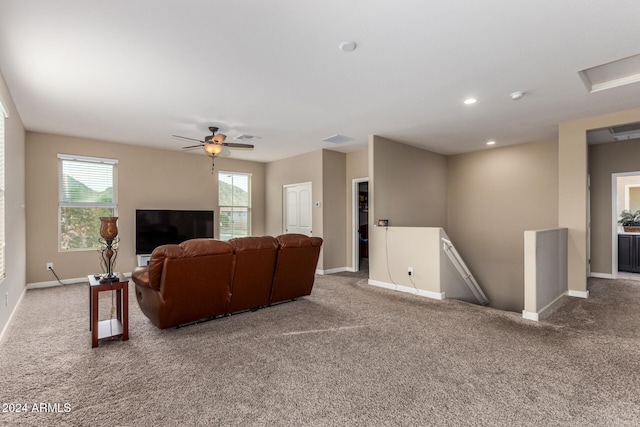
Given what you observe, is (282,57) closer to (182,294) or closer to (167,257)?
(167,257)

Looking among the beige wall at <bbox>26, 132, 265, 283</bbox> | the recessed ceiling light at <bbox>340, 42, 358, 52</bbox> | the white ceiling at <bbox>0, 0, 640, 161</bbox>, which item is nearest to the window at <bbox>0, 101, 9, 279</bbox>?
the white ceiling at <bbox>0, 0, 640, 161</bbox>

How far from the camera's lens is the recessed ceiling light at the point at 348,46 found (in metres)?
2.63

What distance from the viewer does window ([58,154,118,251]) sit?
5.66 meters

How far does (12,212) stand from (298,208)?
476 centimetres

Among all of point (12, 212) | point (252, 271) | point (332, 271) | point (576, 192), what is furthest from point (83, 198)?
point (576, 192)

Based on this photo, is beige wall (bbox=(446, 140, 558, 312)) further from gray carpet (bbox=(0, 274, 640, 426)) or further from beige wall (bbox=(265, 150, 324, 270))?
beige wall (bbox=(265, 150, 324, 270))

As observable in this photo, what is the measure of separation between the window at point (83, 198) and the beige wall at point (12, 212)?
797 mm

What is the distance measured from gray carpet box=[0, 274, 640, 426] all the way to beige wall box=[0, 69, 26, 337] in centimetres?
36

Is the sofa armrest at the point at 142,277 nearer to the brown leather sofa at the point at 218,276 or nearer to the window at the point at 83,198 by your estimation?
the brown leather sofa at the point at 218,276

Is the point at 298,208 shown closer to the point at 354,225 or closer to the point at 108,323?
the point at 354,225

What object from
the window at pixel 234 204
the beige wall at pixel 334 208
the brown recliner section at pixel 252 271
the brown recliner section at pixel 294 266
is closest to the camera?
the brown recliner section at pixel 252 271

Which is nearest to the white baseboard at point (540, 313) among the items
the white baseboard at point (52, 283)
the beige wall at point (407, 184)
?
the beige wall at point (407, 184)

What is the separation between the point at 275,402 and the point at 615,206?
23.2 feet

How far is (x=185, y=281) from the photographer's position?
10.3 feet
